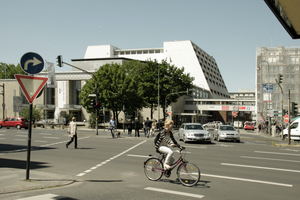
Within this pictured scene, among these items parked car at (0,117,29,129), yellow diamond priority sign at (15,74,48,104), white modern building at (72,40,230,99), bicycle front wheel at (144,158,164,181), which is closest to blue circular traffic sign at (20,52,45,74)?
yellow diamond priority sign at (15,74,48,104)

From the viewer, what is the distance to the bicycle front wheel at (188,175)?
7672mm

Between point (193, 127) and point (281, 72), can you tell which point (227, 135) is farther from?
point (281, 72)

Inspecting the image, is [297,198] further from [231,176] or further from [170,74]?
[170,74]

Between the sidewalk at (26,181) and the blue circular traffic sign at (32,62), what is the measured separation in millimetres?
2873

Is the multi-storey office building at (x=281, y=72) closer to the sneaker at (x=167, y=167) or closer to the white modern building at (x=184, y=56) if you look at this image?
the white modern building at (x=184, y=56)

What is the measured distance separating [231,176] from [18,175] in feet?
21.0

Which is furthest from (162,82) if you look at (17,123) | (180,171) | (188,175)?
(188,175)

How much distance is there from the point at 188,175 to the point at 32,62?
509 cm

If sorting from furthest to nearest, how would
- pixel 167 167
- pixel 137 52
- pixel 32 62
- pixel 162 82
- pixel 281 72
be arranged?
pixel 137 52 → pixel 162 82 → pixel 281 72 → pixel 167 167 → pixel 32 62

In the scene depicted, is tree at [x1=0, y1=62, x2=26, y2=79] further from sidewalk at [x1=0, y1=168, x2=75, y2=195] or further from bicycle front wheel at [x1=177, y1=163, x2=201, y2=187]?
bicycle front wheel at [x1=177, y1=163, x2=201, y2=187]

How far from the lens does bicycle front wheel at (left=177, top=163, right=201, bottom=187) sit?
25.2 feet

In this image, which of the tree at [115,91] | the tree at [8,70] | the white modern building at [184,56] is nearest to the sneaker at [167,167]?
the tree at [115,91]

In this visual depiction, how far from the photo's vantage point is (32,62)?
25.4ft

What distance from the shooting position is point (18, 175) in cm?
852
